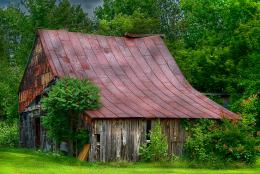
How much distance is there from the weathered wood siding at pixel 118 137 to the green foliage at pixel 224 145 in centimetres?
198

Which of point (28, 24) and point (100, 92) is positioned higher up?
point (28, 24)

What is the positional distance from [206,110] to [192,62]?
15.6 metres

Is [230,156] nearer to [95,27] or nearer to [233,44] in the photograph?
A: [233,44]

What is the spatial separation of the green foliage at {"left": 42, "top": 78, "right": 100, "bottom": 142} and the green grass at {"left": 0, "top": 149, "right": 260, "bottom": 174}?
2.16m

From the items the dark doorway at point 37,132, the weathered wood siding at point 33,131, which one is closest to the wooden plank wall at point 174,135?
the weathered wood siding at point 33,131

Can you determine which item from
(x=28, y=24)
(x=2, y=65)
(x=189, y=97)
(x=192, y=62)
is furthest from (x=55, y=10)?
(x=189, y=97)

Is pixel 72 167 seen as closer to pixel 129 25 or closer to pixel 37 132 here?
pixel 37 132

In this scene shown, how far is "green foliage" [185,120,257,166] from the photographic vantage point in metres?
30.6

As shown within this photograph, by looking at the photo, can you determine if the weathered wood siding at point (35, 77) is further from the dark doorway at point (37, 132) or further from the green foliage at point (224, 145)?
the green foliage at point (224, 145)

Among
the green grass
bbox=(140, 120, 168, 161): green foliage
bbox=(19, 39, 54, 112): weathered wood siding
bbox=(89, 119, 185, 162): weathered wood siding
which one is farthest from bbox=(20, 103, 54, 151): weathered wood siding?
bbox=(140, 120, 168, 161): green foliage

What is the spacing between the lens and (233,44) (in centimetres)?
4712

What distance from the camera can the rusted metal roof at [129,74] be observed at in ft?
107

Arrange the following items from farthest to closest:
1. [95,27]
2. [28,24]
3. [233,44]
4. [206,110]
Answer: [95,27] → [28,24] → [233,44] → [206,110]

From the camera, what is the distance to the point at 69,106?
30875 mm
